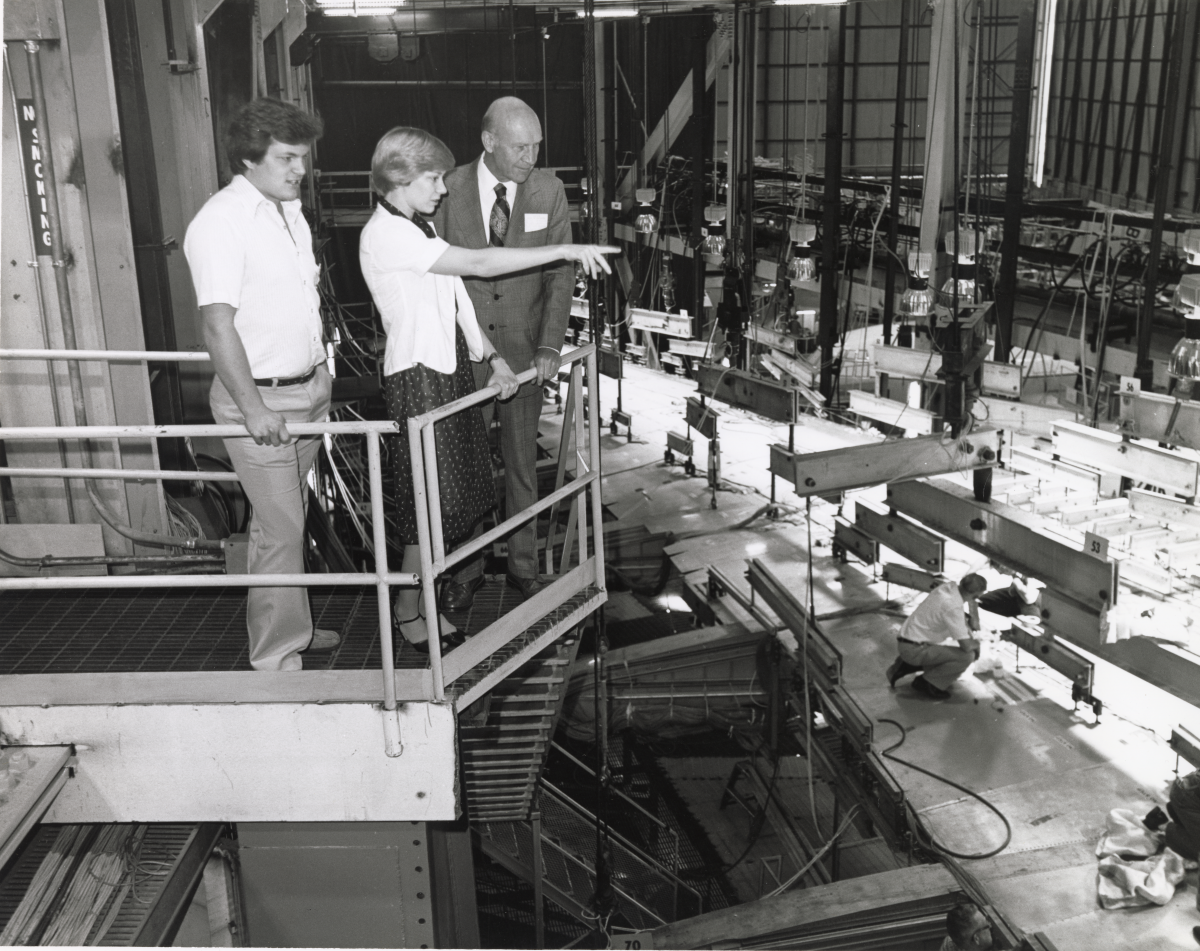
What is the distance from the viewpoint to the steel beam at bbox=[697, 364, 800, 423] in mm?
9008

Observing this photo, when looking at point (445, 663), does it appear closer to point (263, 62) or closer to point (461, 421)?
point (461, 421)

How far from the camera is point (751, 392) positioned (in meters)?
9.45

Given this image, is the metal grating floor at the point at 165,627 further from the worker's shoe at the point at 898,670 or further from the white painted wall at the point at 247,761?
the worker's shoe at the point at 898,670

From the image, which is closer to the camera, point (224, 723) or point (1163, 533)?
point (224, 723)

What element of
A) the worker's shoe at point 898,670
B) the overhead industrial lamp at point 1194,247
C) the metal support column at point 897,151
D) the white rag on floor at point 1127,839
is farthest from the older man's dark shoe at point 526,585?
the metal support column at point 897,151

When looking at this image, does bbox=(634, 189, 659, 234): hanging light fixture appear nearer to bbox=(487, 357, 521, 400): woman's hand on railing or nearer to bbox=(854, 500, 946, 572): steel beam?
bbox=(854, 500, 946, 572): steel beam

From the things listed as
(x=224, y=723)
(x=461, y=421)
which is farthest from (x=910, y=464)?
(x=224, y=723)

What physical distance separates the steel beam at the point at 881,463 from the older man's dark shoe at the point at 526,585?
2.97 m

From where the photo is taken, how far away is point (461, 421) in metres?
3.89

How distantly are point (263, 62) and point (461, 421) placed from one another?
21.0 feet

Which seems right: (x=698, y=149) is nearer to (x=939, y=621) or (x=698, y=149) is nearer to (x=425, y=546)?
(x=939, y=621)

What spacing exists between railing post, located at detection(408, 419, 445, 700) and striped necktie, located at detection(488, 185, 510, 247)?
1.14 meters

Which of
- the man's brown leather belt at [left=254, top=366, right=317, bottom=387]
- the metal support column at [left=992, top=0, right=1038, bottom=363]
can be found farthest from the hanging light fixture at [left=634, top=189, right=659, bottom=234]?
the man's brown leather belt at [left=254, top=366, right=317, bottom=387]

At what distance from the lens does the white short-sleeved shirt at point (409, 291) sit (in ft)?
11.4
